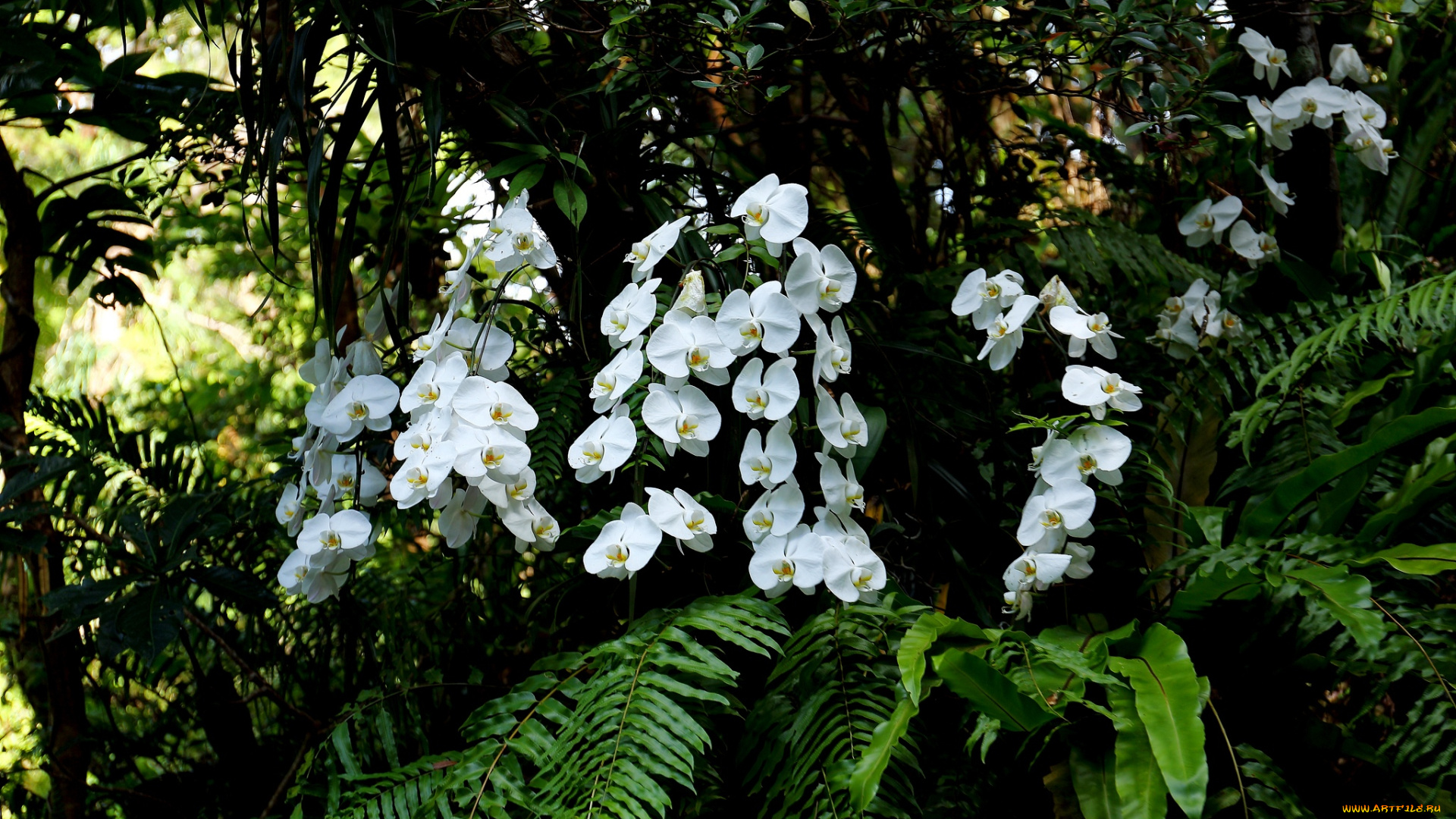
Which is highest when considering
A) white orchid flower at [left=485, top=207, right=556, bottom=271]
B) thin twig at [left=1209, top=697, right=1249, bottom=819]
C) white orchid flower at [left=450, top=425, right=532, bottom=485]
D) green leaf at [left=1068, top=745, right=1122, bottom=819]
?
white orchid flower at [left=485, top=207, right=556, bottom=271]

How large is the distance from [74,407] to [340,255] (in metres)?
0.85

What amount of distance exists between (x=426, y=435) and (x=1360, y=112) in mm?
1698

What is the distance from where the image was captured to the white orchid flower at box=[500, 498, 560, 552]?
112 cm

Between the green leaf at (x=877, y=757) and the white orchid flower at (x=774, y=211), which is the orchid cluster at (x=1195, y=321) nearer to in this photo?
the white orchid flower at (x=774, y=211)

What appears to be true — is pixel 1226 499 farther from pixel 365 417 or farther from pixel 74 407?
pixel 74 407

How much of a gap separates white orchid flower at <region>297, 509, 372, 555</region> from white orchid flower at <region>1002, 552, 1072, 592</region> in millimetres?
839

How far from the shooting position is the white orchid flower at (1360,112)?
1.62 meters

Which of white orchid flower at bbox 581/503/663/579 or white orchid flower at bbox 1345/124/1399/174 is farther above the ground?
white orchid flower at bbox 1345/124/1399/174

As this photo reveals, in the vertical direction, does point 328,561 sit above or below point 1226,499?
above

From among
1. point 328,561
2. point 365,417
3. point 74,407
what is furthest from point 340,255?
point 74,407

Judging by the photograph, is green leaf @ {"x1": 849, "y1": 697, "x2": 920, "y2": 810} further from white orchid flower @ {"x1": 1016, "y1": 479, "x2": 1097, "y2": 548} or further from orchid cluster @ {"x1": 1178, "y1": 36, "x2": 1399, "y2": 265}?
orchid cluster @ {"x1": 1178, "y1": 36, "x2": 1399, "y2": 265}

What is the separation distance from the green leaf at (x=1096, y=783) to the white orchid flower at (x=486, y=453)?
0.72 meters

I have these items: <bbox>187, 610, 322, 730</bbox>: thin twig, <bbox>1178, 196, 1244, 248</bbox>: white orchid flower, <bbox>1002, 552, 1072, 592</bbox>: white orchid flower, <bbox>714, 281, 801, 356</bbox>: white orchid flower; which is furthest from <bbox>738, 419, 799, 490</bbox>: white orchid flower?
<bbox>1178, 196, 1244, 248</bbox>: white orchid flower

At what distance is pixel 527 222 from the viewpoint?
120 centimetres
